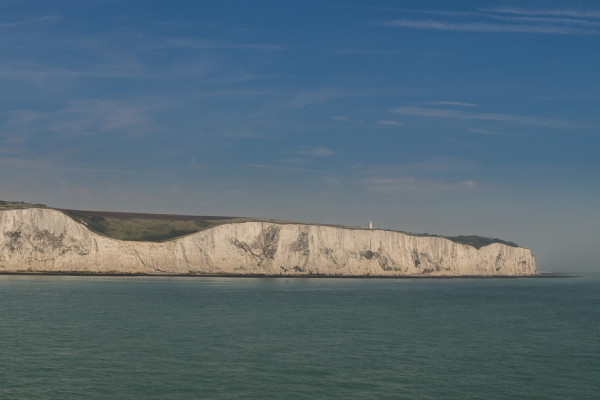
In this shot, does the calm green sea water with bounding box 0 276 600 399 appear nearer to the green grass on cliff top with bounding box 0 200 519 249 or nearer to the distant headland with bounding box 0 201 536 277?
the distant headland with bounding box 0 201 536 277

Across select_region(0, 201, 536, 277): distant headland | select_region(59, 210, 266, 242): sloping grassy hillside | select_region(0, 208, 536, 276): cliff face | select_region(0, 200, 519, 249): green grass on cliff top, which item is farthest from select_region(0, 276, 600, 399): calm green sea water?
select_region(59, 210, 266, 242): sloping grassy hillside

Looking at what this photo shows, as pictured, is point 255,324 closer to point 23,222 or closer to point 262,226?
point 23,222

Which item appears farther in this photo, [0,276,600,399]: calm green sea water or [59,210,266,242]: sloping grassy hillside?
[59,210,266,242]: sloping grassy hillside

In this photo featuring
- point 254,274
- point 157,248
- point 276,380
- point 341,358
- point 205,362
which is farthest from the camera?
point 254,274

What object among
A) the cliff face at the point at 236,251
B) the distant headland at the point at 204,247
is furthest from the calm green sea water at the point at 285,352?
the distant headland at the point at 204,247

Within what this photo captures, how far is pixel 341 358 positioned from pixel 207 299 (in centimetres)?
3343

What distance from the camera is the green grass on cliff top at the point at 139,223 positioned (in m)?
112

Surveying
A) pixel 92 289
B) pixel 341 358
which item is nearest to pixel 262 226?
pixel 92 289

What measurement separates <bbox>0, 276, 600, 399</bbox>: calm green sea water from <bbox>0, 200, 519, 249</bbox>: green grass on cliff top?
205ft

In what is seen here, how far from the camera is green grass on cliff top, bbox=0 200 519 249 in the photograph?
11156cm

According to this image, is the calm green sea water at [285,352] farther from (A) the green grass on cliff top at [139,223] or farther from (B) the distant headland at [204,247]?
(A) the green grass on cliff top at [139,223]

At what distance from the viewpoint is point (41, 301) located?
51.3 meters

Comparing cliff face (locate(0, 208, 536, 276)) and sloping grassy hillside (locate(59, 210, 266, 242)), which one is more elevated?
sloping grassy hillside (locate(59, 210, 266, 242))

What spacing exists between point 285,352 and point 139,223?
10378 cm
